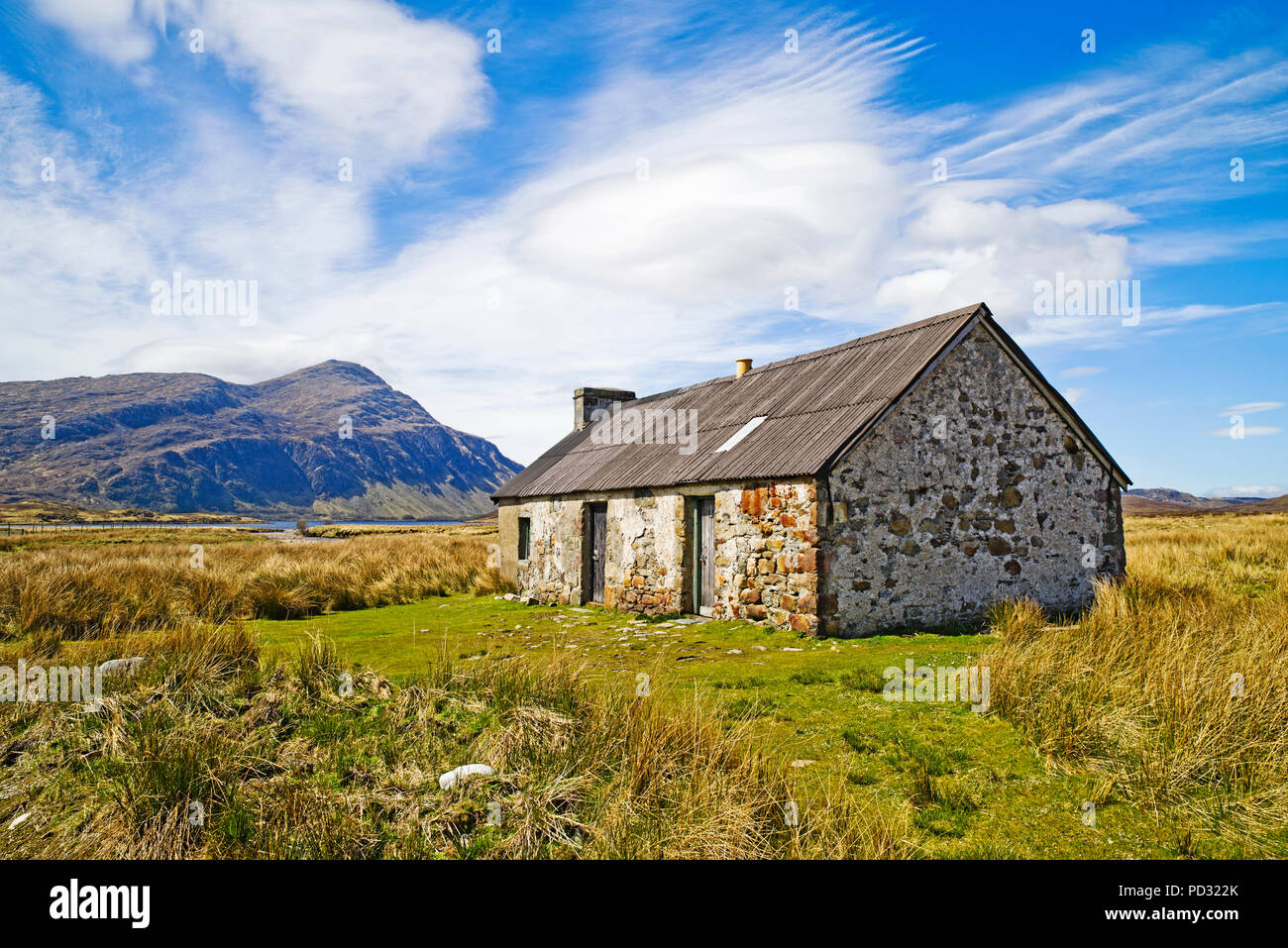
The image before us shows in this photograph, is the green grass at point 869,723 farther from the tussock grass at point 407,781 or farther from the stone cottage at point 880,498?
the stone cottage at point 880,498

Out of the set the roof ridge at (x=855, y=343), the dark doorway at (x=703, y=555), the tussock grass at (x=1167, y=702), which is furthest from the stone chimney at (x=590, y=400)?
the tussock grass at (x=1167, y=702)

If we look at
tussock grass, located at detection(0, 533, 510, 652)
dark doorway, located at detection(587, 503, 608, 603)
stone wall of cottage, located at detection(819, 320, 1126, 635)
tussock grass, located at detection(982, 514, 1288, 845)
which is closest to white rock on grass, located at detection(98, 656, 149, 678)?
tussock grass, located at detection(0, 533, 510, 652)

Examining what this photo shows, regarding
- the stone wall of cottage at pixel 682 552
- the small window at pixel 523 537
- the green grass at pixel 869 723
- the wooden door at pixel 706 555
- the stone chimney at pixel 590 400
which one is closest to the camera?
the green grass at pixel 869 723

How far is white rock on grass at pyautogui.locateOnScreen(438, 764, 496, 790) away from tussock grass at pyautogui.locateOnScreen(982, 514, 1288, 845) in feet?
13.0

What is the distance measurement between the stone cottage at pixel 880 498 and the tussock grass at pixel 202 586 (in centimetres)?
604

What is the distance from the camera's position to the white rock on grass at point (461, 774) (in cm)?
467

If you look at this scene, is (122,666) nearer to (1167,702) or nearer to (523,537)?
(1167,702)

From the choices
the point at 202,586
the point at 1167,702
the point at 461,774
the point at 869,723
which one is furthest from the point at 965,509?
the point at 202,586

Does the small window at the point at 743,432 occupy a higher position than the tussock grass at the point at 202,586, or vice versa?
the small window at the point at 743,432
